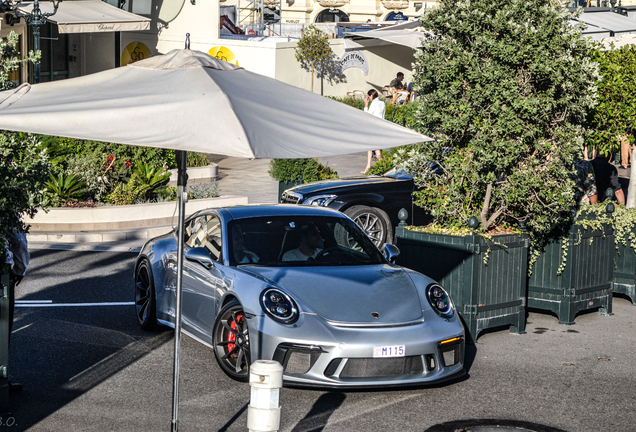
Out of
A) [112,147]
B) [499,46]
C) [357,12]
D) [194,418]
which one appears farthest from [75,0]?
[357,12]

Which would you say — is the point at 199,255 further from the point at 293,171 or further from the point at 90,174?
the point at 90,174

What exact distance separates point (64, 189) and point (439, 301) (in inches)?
351

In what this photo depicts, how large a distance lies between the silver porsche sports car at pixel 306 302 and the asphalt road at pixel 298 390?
24cm

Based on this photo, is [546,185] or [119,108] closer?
[119,108]

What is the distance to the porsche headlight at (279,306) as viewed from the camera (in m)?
6.29

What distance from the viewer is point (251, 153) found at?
444 centimetres

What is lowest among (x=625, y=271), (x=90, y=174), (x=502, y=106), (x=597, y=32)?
(x=625, y=271)

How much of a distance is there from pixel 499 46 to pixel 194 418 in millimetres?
4591

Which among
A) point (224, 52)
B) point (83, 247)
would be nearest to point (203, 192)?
point (83, 247)

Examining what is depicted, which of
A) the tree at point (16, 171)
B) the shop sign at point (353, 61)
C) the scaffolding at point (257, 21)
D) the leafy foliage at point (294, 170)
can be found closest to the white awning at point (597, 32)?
the leafy foliage at point (294, 170)

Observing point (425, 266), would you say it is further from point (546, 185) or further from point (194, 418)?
point (194, 418)

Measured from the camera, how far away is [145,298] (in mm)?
8359

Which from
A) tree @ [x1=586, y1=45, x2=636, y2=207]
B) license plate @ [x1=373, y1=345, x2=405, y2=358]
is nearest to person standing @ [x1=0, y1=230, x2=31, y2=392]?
license plate @ [x1=373, y1=345, x2=405, y2=358]

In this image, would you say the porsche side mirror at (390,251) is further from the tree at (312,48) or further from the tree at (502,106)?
the tree at (312,48)
